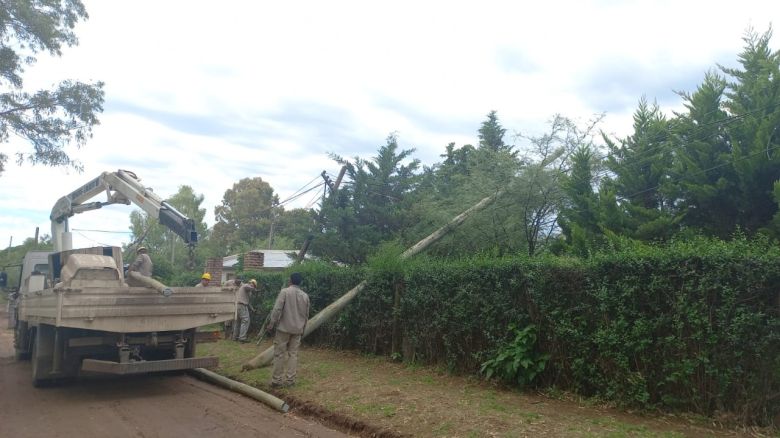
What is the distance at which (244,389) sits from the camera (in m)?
8.93

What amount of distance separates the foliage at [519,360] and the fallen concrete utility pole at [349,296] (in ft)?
12.5

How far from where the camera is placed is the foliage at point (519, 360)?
8.04 metres

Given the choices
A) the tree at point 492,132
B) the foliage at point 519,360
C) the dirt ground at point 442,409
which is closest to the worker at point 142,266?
the dirt ground at point 442,409

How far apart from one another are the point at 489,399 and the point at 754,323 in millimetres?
3359

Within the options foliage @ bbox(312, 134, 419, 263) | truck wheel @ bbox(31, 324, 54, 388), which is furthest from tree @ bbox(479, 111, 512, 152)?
truck wheel @ bbox(31, 324, 54, 388)

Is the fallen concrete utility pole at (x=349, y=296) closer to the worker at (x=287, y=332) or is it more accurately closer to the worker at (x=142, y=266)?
Result: the worker at (x=287, y=332)

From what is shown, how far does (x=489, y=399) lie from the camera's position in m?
7.75

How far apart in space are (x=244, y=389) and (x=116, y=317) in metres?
2.23

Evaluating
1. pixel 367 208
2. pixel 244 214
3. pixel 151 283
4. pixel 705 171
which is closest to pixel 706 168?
pixel 705 171

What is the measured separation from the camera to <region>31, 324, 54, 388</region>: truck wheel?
903cm

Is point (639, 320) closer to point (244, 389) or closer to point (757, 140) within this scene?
point (244, 389)

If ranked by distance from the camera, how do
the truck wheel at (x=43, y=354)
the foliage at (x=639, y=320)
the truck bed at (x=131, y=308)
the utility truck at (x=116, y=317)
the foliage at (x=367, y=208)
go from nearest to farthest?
1. the foliage at (x=639, y=320)
2. the truck bed at (x=131, y=308)
3. the utility truck at (x=116, y=317)
4. the truck wheel at (x=43, y=354)
5. the foliage at (x=367, y=208)

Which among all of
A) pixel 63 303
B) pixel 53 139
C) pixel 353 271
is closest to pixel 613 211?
pixel 353 271

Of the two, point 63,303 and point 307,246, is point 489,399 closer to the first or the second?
point 63,303
